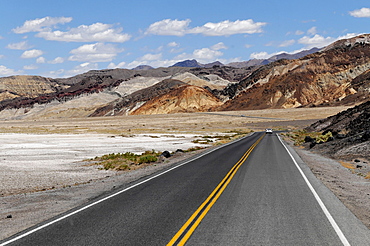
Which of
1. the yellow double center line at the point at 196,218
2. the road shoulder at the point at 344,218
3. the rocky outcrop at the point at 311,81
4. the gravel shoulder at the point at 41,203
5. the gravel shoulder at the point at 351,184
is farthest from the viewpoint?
the rocky outcrop at the point at 311,81

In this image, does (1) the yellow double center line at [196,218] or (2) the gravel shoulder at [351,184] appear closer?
(1) the yellow double center line at [196,218]

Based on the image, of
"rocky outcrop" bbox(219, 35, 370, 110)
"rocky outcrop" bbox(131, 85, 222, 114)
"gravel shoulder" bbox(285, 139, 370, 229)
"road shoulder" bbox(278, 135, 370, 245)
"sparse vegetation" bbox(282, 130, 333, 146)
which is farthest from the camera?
"rocky outcrop" bbox(131, 85, 222, 114)

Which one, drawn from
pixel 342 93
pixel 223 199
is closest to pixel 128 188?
pixel 223 199

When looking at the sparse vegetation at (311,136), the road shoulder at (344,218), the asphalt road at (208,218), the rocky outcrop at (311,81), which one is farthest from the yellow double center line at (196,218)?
the rocky outcrop at (311,81)

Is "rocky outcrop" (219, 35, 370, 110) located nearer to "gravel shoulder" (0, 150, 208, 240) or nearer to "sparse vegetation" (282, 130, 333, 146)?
"sparse vegetation" (282, 130, 333, 146)

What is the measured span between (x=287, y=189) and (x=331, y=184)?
2.97m

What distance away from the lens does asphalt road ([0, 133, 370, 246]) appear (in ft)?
24.6

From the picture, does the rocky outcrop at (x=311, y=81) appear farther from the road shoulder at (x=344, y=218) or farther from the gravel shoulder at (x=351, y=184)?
the road shoulder at (x=344, y=218)

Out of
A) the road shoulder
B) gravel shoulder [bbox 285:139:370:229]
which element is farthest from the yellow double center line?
gravel shoulder [bbox 285:139:370:229]

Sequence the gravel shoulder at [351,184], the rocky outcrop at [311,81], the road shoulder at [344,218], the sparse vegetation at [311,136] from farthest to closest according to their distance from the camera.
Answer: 1. the rocky outcrop at [311,81]
2. the sparse vegetation at [311,136]
3. the gravel shoulder at [351,184]
4. the road shoulder at [344,218]

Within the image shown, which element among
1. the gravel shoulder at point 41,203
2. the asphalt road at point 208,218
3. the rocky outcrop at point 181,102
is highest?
the rocky outcrop at point 181,102

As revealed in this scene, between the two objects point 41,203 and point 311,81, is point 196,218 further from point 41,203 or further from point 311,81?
point 311,81

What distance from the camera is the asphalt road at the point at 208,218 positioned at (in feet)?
24.6

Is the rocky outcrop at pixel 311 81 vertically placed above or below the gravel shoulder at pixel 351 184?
above
